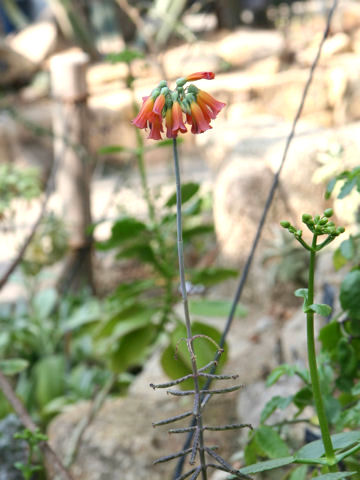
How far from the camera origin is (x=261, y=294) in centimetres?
262

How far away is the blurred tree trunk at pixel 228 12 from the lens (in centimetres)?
838

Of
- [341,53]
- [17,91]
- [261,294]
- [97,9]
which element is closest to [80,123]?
[261,294]

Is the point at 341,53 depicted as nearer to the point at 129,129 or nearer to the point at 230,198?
the point at 129,129

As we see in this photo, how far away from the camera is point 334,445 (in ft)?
1.93

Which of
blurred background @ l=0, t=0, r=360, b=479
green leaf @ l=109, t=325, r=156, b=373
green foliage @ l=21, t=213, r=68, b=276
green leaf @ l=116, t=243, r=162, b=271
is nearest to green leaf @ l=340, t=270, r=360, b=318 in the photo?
blurred background @ l=0, t=0, r=360, b=479

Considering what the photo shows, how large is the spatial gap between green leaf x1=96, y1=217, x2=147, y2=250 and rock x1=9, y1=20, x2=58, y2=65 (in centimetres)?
679

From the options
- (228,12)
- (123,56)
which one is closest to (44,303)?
(123,56)

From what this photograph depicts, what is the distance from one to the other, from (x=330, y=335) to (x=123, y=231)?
0.87 metres

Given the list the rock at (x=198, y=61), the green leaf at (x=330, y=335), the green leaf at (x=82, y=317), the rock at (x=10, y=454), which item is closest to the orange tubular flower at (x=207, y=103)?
the green leaf at (x=330, y=335)

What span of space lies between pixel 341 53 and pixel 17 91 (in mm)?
4158

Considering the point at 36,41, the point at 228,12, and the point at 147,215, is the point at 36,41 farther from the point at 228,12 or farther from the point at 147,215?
the point at 147,215

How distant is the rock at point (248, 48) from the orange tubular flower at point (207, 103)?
6747mm

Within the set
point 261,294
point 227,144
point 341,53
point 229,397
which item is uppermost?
point 341,53

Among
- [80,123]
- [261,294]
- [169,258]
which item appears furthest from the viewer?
[80,123]
